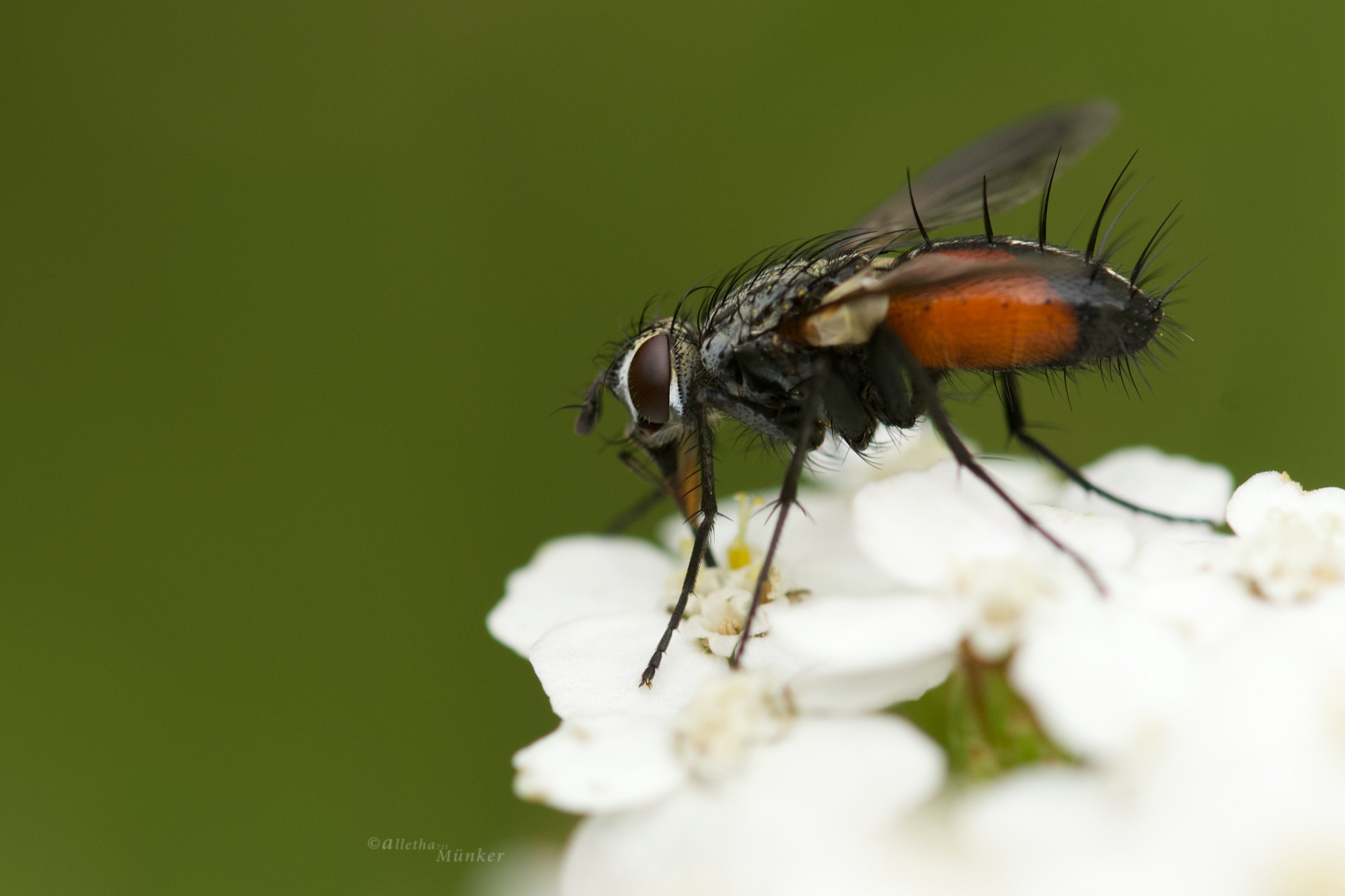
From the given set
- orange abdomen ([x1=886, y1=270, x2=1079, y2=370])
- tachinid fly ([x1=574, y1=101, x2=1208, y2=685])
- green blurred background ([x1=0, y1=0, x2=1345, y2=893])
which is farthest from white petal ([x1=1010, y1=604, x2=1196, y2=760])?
green blurred background ([x1=0, y1=0, x2=1345, y2=893])

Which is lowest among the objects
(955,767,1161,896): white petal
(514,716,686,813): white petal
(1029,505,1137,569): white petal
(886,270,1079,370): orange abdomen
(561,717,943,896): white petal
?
(955,767,1161,896): white petal

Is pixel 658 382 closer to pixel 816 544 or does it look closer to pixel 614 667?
pixel 816 544

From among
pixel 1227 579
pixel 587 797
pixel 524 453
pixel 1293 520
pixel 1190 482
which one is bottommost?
pixel 587 797

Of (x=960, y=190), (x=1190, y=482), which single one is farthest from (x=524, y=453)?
(x=1190, y=482)

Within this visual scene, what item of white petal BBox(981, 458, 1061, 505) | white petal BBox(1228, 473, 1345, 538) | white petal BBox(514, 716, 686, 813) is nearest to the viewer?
white petal BBox(514, 716, 686, 813)

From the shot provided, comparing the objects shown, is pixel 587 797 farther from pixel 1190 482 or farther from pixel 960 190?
pixel 960 190

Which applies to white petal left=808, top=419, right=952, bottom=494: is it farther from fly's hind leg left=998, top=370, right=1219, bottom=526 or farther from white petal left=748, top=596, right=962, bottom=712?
white petal left=748, top=596, right=962, bottom=712

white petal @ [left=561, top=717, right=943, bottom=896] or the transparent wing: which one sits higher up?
the transparent wing
